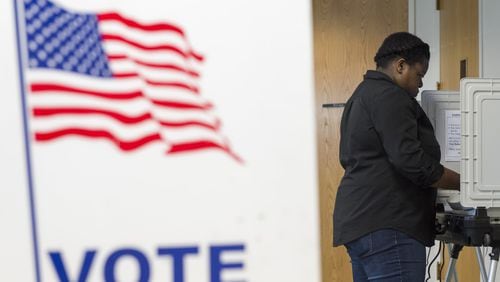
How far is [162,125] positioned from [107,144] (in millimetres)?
58

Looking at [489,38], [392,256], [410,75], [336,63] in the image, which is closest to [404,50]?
[410,75]

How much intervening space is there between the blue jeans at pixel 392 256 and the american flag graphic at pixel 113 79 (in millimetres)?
1245

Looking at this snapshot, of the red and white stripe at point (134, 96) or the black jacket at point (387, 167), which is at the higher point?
the red and white stripe at point (134, 96)

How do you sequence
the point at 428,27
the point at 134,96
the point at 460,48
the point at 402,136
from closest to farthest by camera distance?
the point at 134,96 → the point at 402,136 → the point at 460,48 → the point at 428,27

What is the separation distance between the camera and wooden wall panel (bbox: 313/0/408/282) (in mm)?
3652

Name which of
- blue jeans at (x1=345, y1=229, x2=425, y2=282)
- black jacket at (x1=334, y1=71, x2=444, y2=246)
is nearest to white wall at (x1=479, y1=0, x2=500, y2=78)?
black jacket at (x1=334, y1=71, x2=444, y2=246)

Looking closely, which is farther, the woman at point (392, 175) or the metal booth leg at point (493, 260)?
the metal booth leg at point (493, 260)

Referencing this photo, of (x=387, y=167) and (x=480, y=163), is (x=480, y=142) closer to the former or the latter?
(x=480, y=163)

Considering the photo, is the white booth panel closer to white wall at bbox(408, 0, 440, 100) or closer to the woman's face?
the woman's face

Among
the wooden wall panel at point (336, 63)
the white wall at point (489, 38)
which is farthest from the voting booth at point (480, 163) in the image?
the wooden wall panel at point (336, 63)

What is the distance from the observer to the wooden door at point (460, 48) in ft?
9.48

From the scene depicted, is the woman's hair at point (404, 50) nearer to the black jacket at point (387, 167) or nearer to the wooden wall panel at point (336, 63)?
the black jacket at point (387, 167)

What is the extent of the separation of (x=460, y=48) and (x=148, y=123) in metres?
2.99

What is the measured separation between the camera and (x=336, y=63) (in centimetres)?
367
